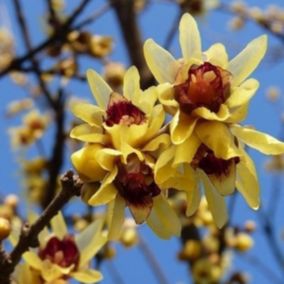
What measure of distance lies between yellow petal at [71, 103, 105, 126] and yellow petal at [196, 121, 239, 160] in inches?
4.4

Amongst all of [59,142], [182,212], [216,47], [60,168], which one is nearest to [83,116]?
[216,47]

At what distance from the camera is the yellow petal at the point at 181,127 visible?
2.29ft

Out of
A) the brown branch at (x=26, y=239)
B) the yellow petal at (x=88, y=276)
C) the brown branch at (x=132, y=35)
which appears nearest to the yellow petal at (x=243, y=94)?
the brown branch at (x=26, y=239)

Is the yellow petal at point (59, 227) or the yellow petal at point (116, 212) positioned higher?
the yellow petal at point (59, 227)

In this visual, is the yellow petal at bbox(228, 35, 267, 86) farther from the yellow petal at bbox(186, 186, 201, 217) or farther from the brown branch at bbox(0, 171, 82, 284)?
the brown branch at bbox(0, 171, 82, 284)

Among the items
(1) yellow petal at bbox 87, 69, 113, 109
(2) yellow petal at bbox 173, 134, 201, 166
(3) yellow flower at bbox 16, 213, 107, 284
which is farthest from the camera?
(3) yellow flower at bbox 16, 213, 107, 284

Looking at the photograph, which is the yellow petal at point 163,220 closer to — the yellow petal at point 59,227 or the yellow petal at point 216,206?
the yellow petal at point 216,206

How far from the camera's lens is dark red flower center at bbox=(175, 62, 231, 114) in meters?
0.74

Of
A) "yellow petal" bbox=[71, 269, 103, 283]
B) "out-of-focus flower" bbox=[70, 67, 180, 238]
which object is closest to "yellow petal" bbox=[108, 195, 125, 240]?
"out-of-focus flower" bbox=[70, 67, 180, 238]

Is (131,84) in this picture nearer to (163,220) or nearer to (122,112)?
(122,112)

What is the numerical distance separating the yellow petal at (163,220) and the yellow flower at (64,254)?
20 centimetres

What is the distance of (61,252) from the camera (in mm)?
994

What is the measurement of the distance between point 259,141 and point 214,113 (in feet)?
0.18

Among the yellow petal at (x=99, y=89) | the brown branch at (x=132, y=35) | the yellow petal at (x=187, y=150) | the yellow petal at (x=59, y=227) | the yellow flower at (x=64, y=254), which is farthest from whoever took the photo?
the brown branch at (x=132, y=35)
